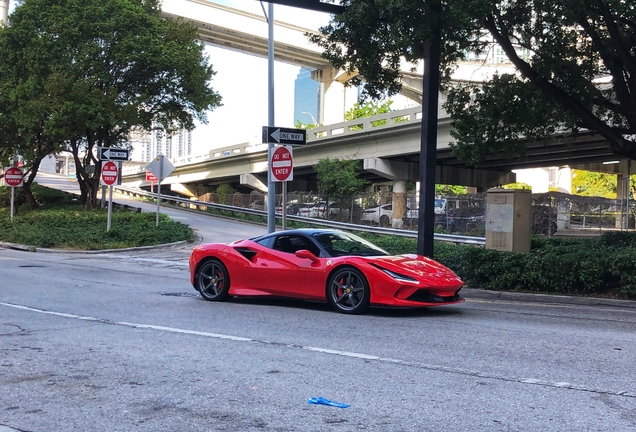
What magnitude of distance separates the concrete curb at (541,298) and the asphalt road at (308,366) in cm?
7

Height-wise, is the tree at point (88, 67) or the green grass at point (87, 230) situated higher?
the tree at point (88, 67)

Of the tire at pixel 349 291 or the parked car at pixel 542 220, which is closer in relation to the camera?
the tire at pixel 349 291

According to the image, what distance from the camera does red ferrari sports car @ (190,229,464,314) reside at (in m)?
9.26

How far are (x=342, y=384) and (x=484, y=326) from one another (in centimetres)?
363

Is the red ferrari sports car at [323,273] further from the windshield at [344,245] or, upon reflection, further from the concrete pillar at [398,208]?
the concrete pillar at [398,208]

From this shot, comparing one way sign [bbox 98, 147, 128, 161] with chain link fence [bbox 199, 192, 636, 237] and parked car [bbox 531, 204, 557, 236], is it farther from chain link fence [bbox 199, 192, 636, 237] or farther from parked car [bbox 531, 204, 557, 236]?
parked car [bbox 531, 204, 557, 236]

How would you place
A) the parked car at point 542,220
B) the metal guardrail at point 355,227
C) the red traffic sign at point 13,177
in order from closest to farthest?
1. the metal guardrail at point 355,227
2. the red traffic sign at point 13,177
3. the parked car at point 542,220

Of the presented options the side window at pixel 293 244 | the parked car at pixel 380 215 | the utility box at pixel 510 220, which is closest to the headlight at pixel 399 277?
the side window at pixel 293 244

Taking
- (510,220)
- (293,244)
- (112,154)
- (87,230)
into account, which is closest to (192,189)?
(87,230)

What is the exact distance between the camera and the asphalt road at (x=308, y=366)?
15.7ft

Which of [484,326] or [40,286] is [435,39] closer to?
[484,326]

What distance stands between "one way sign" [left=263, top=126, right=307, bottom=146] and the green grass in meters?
10.3

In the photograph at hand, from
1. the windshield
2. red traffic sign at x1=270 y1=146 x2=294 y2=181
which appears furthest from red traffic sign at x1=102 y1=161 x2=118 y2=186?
the windshield

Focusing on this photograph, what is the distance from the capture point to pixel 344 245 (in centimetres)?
1027
